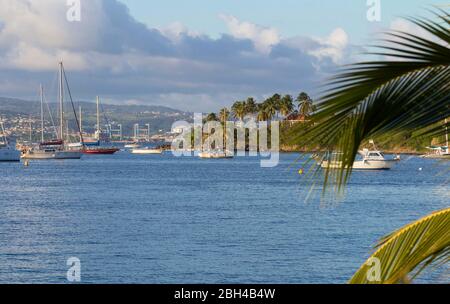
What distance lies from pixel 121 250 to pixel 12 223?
47.2 feet

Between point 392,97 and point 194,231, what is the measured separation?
40768mm

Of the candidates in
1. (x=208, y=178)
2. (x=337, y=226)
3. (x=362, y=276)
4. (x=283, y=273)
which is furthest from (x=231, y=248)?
(x=208, y=178)

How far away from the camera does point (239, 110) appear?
188125 mm

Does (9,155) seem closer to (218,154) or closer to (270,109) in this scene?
(218,154)

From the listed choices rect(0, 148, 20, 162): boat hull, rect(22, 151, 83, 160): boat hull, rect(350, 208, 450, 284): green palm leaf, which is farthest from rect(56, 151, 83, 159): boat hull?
rect(350, 208, 450, 284): green palm leaf

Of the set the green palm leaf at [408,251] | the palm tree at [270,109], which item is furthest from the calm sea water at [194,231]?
the palm tree at [270,109]

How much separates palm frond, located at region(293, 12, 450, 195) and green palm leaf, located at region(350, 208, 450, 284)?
1.98 feet

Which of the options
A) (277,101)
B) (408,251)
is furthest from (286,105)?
(408,251)

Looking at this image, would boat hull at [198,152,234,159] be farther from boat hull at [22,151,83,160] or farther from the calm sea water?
the calm sea water

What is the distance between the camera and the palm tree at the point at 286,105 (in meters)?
178

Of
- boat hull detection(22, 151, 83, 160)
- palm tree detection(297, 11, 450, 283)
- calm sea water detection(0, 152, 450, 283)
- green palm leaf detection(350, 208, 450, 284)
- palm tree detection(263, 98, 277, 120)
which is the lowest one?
calm sea water detection(0, 152, 450, 283)

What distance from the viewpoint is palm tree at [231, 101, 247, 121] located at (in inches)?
7392

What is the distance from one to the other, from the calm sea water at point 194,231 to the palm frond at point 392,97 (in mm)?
4781

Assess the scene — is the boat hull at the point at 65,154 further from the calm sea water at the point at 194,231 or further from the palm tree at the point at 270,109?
the calm sea water at the point at 194,231
